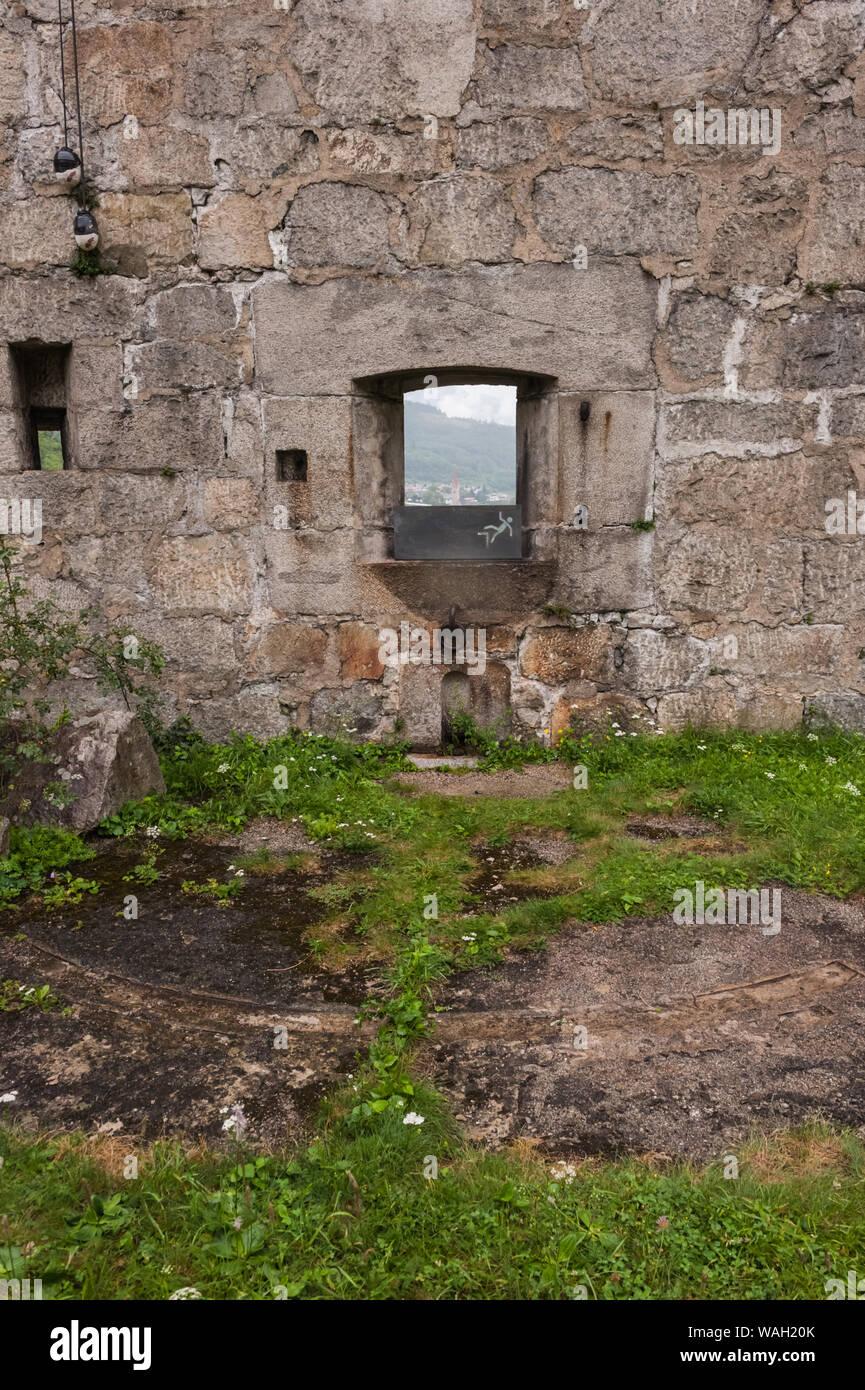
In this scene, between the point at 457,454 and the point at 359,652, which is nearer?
the point at 359,652

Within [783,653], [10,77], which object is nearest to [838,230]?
[783,653]

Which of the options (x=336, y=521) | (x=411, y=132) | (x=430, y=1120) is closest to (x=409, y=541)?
(x=336, y=521)

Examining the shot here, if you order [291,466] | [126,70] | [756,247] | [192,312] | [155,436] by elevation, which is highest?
[126,70]

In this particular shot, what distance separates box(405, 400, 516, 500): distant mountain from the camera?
38938mm

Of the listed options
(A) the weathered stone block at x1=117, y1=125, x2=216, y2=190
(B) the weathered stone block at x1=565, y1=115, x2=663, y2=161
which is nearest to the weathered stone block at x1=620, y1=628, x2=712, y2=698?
(B) the weathered stone block at x1=565, y1=115, x2=663, y2=161

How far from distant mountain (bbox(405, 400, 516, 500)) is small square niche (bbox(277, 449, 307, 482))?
25617mm

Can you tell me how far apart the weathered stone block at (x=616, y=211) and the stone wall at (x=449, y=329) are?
2 cm

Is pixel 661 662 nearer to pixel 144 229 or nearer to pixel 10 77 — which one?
pixel 144 229

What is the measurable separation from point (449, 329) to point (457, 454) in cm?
4677

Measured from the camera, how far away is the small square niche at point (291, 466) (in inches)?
208

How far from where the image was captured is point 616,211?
497 centimetres

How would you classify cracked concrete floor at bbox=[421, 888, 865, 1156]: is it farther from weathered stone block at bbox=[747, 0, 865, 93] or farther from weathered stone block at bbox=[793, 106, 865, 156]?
weathered stone block at bbox=[747, 0, 865, 93]

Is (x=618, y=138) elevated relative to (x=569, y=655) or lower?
elevated

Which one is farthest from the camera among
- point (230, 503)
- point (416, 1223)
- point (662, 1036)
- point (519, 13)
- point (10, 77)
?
point (230, 503)
